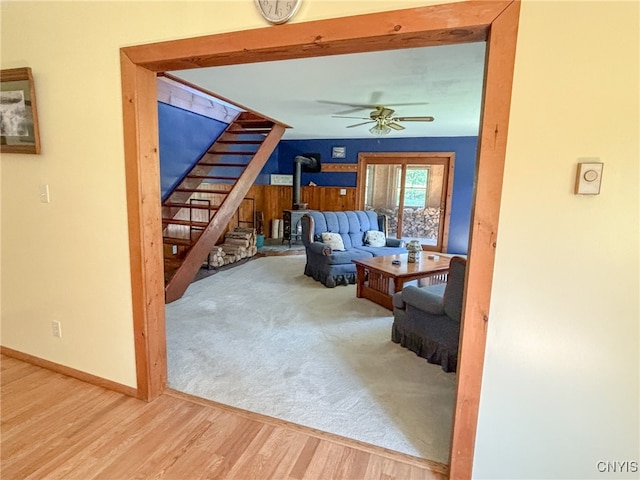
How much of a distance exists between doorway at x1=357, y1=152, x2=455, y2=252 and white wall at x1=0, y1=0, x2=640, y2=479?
559 cm

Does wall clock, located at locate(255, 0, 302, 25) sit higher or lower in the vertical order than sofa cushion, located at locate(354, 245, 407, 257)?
higher

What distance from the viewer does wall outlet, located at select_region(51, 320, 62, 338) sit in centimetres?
229

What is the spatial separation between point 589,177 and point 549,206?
15 centimetres

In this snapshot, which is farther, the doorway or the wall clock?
the doorway

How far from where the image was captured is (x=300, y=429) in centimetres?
190

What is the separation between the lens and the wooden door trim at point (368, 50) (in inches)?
49.6

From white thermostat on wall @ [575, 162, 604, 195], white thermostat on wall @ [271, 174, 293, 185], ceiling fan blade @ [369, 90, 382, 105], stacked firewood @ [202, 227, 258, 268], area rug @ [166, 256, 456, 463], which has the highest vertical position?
ceiling fan blade @ [369, 90, 382, 105]

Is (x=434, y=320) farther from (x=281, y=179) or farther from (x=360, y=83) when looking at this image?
(x=281, y=179)

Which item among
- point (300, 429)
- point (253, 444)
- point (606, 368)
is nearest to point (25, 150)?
point (253, 444)

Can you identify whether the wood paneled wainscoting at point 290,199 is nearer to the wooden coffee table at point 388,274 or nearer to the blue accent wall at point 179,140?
the blue accent wall at point 179,140

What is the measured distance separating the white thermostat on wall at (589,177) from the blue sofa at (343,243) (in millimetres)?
3410

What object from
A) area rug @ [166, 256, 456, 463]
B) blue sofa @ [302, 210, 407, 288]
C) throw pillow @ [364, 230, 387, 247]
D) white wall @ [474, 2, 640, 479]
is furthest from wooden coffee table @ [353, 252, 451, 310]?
white wall @ [474, 2, 640, 479]

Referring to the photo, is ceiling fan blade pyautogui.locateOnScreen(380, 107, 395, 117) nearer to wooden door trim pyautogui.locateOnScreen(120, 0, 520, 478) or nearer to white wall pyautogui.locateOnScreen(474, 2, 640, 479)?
wooden door trim pyautogui.locateOnScreen(120, 0, 520, 478)

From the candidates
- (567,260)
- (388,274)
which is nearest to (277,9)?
(567,260)
